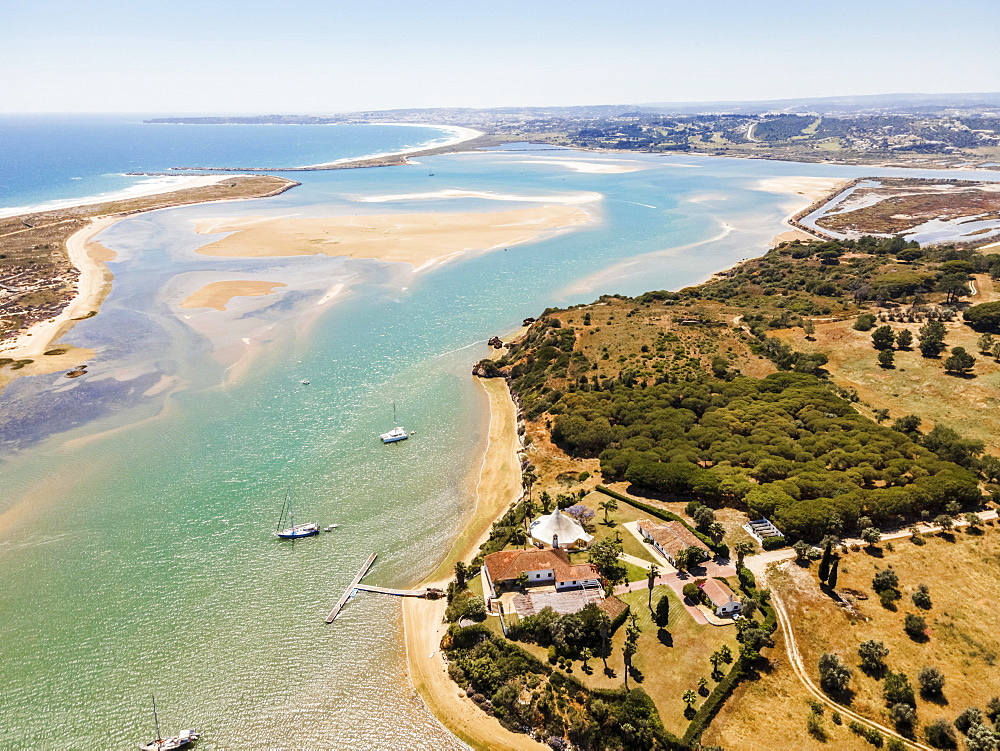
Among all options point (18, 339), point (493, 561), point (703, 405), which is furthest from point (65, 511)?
point (703, 405)

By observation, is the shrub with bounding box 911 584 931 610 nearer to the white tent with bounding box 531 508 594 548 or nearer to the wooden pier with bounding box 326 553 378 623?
the white tent with bounding box 531 508 594 548

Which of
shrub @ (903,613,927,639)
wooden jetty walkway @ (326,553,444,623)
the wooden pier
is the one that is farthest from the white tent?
shrub @ (903,613,927,639)

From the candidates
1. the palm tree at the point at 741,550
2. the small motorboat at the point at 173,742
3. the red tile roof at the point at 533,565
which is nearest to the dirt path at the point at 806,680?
the palm tree at the point at 741,550

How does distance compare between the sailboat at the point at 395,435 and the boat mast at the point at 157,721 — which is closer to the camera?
the boat mast at the point at 157,721

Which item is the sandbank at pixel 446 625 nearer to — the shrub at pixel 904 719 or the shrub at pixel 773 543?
the shrub at pixel 904 719

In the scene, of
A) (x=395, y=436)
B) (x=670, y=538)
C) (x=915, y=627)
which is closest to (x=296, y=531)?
(x=395, y=436)

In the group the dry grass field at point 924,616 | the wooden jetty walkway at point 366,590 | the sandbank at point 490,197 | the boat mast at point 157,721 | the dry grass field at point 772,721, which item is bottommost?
the boat mast at point 157,721

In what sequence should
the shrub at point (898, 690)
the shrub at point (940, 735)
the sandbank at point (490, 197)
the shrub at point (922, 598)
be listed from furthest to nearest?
the sandbank at point (490, 197) → the shrub at point (922, 598) → the shrub at point (898, 690) → the shrub at point (940, 735)
